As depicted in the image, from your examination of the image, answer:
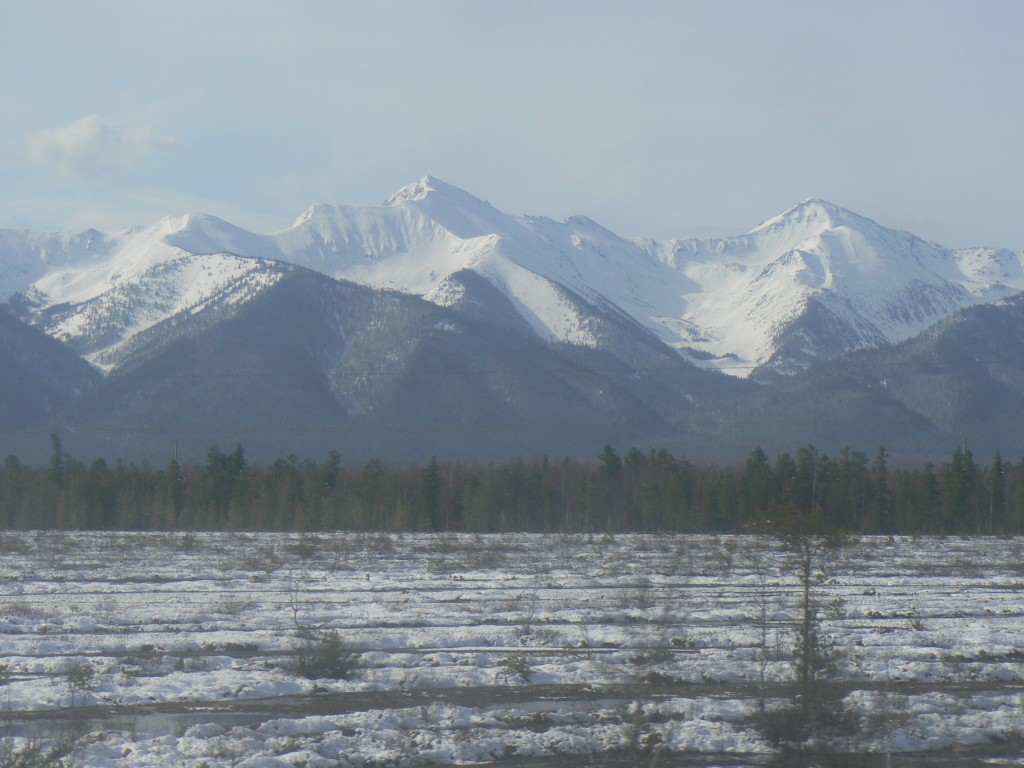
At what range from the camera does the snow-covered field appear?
12164 mm

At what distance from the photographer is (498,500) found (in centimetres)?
7856

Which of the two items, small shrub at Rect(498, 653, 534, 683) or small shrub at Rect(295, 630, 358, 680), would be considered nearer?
small shrub at Rect(498, 653, 534, 683)

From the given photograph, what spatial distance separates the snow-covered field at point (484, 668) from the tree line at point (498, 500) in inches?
1719

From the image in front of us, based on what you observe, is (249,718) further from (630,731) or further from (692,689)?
(692,689)

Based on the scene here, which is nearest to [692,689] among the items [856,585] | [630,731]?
[630,731]

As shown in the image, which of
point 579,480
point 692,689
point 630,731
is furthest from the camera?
point 579,480

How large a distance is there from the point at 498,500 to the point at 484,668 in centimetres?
6237

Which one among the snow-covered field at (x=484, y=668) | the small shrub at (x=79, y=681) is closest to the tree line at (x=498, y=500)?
the snow-covered field at (x=484, y=668)

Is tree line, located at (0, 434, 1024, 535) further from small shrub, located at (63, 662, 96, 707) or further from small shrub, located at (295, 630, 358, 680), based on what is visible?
small shrub, located at (63, 662, 96, 707)

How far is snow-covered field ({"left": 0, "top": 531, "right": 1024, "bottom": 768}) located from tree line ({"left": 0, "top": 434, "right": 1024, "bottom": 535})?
143 feet

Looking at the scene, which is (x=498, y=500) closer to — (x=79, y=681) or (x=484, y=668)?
(x=484, y=668)

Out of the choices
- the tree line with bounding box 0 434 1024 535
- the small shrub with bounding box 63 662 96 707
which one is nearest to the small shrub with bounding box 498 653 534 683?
the small shrub with bounding box 63 662 96 707

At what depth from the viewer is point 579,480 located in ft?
277

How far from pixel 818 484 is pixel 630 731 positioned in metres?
69.4
